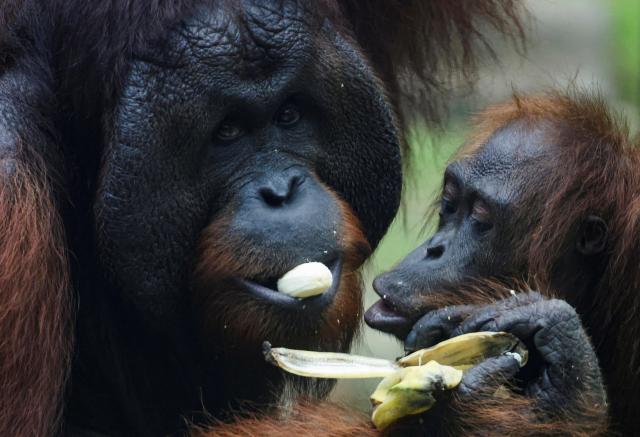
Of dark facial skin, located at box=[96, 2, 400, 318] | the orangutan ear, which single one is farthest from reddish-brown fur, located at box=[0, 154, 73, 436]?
the orangutan ear

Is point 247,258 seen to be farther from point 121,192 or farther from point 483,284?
point 483,284

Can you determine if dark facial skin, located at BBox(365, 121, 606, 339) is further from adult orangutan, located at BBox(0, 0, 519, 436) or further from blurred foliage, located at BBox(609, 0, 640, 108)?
blurred foliage, located at BBox(609, 0, 640, 108)

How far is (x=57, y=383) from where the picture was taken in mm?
3174

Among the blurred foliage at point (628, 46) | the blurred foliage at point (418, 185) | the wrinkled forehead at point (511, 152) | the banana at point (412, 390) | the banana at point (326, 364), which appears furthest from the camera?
the blurred foliage at point (628, 46)

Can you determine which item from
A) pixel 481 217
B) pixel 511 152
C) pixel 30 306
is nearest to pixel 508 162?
pixel 511 152

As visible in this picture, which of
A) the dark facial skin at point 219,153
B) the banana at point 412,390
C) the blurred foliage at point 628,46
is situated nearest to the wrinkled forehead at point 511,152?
the dark facial skin at point 219,153

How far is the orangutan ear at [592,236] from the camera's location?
3533mm

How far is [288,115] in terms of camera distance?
11.5 feet

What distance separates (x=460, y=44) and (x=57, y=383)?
86.5 inches

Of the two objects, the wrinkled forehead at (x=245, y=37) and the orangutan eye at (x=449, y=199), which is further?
the orangutan eye at (x=449, y=199)

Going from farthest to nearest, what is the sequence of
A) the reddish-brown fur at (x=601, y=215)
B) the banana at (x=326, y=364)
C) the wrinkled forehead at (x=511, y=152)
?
1. the wrinkled forehead at (x=511, y=152)
2. the reddish-brown fur at (x=601, y=215)
3. the banana at (x=326, y=364)

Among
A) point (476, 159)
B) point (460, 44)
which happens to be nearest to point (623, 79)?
point (460, 44)

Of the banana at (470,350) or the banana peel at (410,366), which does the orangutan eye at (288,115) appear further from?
the banana at (470,350)

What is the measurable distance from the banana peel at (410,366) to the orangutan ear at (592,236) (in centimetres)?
59
